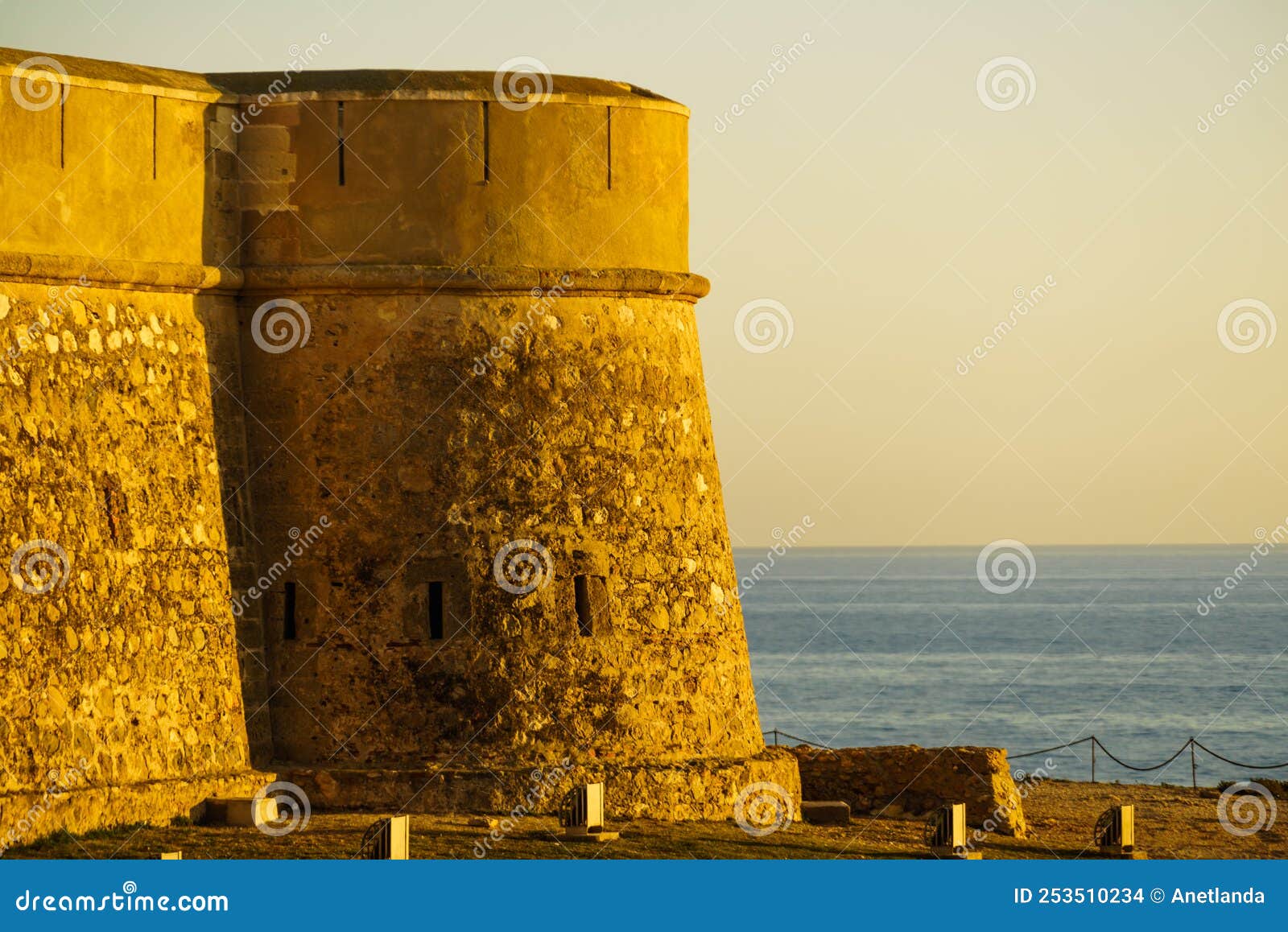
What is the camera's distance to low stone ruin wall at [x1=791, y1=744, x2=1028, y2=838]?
23.0 m

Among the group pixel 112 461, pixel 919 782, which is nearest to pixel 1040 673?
pixel 919 782

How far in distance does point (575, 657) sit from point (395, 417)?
2.55m

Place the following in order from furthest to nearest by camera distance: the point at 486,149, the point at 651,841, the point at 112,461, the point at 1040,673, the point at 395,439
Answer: the point at 1040,673
the point at 486,149
the point at 395,439
the point at 651,841
the point at 112,461

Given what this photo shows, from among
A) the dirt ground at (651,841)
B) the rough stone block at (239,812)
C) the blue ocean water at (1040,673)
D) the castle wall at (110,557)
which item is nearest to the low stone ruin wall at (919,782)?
the dirt ground at (651,841)

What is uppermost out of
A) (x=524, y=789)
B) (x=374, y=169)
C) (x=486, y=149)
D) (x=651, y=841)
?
(x=486, y=149)

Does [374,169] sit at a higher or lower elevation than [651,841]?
higher

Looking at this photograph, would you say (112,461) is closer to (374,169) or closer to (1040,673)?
(374,169)

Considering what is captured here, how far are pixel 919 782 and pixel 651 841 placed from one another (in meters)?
4.69

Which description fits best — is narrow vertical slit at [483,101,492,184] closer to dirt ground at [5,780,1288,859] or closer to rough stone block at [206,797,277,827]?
dirt ground at [5,780,1288,859]

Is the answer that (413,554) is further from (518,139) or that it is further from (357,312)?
(518,139)

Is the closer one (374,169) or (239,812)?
(239,812)

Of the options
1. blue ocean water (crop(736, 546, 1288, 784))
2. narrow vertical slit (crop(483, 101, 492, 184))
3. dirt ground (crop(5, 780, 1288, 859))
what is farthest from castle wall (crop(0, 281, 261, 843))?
blue ocean water (crop(736, 546, 1288, 784))

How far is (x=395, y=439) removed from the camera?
2056cm

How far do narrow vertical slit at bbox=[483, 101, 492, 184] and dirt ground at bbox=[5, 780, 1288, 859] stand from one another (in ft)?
17.9
